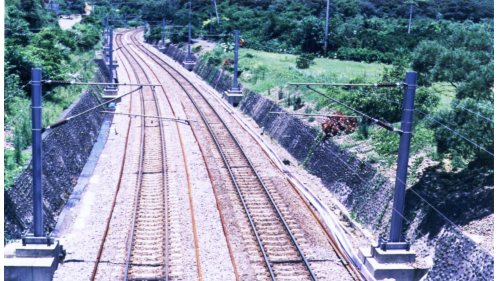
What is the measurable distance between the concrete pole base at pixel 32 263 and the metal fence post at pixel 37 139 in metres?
0.44

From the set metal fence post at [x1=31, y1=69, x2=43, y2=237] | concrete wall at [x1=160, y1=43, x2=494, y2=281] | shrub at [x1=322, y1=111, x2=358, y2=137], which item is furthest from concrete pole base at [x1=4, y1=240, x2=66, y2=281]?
shrub at [x1=322, y1=111, x2=358, y2=137]

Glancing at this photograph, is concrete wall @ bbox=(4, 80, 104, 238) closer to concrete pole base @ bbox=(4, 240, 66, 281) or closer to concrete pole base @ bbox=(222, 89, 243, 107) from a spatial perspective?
concrete pole base @ bbox=(4, 240, 66, 281)

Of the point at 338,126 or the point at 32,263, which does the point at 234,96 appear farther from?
the point at 32,263

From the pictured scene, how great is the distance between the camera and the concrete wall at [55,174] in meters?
15.9

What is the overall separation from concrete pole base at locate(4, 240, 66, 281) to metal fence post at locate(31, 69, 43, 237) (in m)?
0.44

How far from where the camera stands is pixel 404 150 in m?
13.4

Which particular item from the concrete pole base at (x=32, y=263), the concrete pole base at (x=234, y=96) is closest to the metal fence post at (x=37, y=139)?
the concrete pole base at (x=32, y=263)

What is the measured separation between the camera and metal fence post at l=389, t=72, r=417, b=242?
1294 centimetres

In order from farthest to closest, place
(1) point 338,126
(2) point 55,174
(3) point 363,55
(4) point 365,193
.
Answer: (3) point 363,55, (1) point 338,126, (2) point 55,174, (4) point 365,193

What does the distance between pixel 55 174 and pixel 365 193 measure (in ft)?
38.6

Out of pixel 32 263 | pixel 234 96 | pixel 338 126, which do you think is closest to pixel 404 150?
pixel 32 263

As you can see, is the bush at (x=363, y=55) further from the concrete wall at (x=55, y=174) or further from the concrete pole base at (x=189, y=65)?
the concrete wall at (x=55, y=174)

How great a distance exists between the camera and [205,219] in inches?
A: 719

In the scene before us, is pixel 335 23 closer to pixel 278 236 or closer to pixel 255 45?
pixel 255 45
